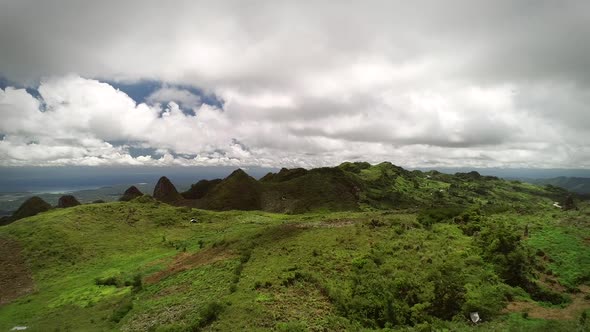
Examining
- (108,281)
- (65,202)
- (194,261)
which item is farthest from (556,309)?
(65,202)

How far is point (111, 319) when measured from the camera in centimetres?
3359

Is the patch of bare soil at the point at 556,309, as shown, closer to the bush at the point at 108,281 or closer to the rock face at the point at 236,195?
the bush at the point at 108,281

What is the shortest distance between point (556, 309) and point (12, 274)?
74622mm

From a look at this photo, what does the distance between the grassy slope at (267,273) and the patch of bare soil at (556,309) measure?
174cm

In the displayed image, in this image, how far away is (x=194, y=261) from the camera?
46438 millimetres

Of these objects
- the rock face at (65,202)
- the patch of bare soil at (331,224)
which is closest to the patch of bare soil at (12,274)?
the patch of bare soil at (331,224)

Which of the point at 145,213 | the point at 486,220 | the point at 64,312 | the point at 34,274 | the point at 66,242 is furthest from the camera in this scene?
the point at 145,213

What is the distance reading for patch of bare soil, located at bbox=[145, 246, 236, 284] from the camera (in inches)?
1715

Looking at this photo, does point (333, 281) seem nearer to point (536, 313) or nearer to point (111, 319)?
point (536, 313)

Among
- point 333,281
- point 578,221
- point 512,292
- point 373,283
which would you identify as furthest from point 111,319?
point 578,221

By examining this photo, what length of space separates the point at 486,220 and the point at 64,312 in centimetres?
5428

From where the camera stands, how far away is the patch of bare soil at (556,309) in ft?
80.5

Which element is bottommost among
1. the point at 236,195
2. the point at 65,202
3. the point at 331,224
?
the point at 65,202

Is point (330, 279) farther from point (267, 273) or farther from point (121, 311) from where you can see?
point (121, 311)
